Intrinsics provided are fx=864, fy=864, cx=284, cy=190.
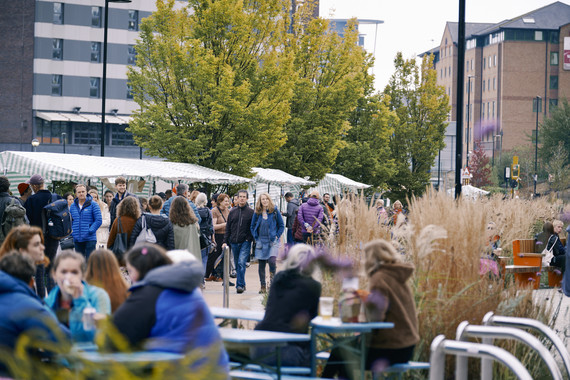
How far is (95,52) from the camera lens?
64.0 metres

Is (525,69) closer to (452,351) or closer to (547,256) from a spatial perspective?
(547,256)

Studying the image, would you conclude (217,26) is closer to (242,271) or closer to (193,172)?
(193,172)

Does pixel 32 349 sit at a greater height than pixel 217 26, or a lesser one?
lesser

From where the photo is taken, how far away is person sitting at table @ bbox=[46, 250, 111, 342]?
5.76m

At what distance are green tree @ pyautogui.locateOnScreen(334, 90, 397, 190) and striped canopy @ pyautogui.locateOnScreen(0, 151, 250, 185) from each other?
1492 centimetres

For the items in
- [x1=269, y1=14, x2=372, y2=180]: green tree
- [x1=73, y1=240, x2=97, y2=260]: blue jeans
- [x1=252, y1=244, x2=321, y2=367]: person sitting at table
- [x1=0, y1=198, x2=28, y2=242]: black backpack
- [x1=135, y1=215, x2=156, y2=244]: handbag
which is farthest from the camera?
[x1=269, y1=14, x2=372, y2=180]: green tree

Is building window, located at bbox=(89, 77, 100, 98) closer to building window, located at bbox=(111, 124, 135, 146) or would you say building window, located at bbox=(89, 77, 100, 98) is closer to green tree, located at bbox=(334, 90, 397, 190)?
building window, located at bbox=(111, 124, 135, 146)

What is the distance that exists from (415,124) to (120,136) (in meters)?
29.1

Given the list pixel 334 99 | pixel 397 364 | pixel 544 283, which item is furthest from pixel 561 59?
pixel 397 364

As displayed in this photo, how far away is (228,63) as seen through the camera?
91.6 feet

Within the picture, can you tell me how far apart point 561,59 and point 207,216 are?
336 feet

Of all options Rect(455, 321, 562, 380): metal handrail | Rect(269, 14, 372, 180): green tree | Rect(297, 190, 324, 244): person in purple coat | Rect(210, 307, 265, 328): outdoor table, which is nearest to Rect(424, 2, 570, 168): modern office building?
Rect(269, 14, 372, 180): green tree

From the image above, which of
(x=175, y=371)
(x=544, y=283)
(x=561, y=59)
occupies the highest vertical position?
(x=561, y=59)

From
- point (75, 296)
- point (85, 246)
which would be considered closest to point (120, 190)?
point (85, 246)
